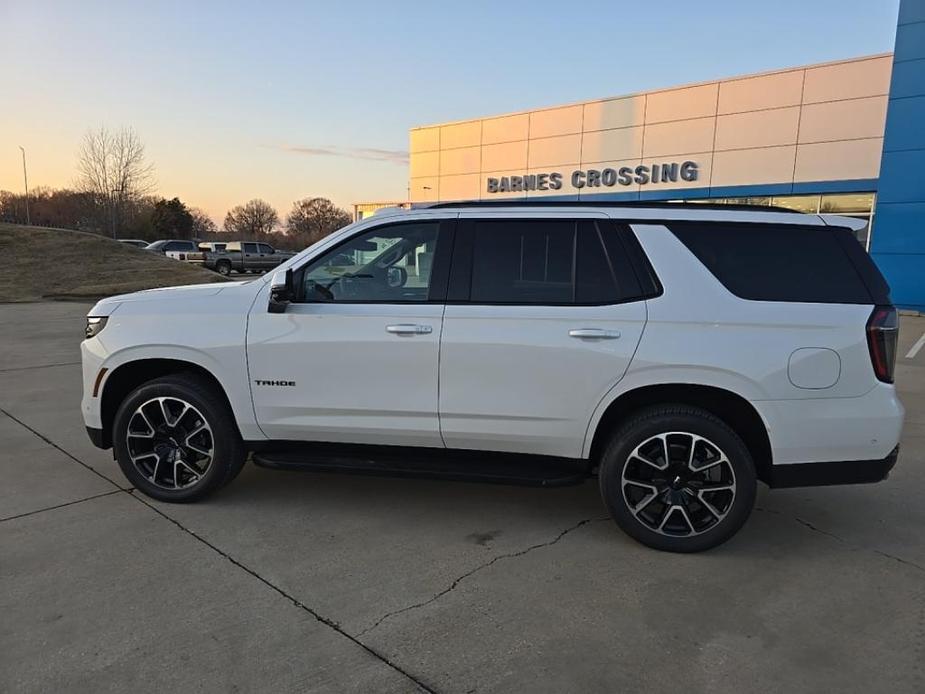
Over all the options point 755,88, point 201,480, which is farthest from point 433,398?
point 755,88

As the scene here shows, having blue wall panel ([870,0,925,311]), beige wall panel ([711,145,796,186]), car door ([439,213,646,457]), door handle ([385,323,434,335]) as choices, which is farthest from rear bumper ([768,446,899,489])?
beige wall panel ([711,145,796,186])

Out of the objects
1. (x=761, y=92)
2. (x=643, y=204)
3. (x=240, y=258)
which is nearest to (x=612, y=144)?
(x=761, y=92)

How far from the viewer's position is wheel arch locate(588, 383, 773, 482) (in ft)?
11.7

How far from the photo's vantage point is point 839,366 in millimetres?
3363

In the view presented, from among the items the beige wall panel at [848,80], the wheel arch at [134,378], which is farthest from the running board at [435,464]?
the beige wall panel at [848,80]

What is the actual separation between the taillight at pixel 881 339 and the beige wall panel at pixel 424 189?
29.3 metres

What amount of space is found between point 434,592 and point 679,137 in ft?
79.6

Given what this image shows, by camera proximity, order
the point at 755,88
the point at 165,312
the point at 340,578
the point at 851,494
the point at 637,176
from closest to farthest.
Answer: the point at 340,578 → the point at 165,312 → the point at 851,494 → the point at 755,88 → the point at 637,176

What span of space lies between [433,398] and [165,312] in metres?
1.82

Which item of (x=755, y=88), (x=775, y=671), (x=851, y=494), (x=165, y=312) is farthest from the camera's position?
(x=755, y=88)

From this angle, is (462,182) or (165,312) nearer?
(165,312)

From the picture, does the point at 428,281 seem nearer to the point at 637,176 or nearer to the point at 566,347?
the point at 566,347

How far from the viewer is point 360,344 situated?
3.82 meters

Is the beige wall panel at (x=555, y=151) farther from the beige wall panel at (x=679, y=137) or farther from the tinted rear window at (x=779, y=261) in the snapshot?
the tinted rear window at (x=779, y=261)
